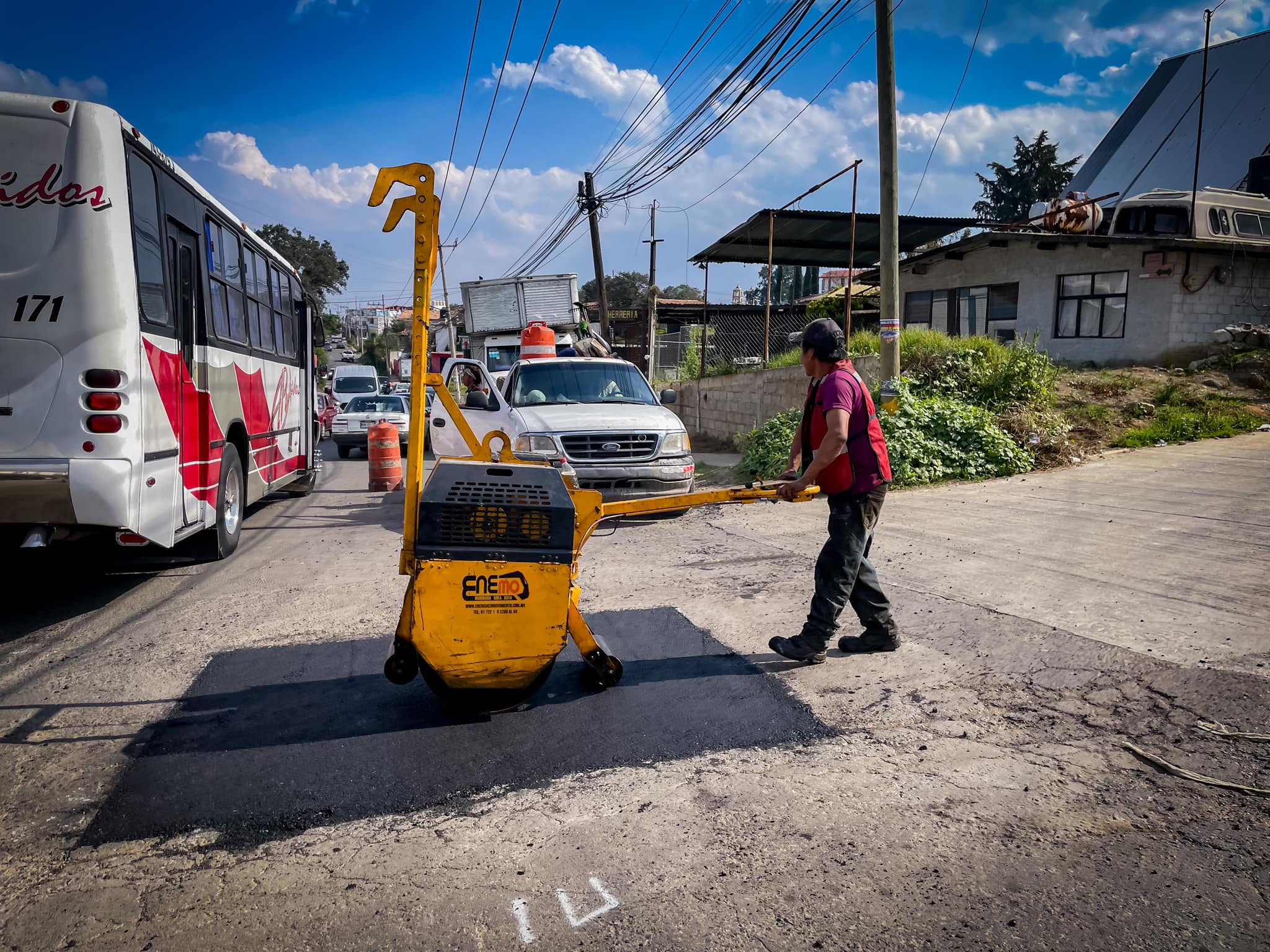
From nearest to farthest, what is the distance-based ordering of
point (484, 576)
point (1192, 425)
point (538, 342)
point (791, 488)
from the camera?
point (484, 576) → point (791, 488) → point (1192, 425) → point (538, 342)

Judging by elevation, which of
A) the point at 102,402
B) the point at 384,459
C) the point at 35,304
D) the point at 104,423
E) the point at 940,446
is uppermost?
the point at 35,304

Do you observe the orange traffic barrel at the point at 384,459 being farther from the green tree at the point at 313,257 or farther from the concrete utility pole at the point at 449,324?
the green tree at the point at 313,257

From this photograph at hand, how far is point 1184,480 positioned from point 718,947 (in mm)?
9758

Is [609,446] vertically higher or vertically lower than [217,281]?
lower

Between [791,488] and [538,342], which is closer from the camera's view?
[791,488]

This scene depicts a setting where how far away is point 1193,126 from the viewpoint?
102 ft

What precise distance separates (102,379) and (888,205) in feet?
31.9

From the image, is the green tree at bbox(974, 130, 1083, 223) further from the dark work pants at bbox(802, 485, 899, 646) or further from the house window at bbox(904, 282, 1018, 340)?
the dark work pants at bbox(802, 485, 899, 646)

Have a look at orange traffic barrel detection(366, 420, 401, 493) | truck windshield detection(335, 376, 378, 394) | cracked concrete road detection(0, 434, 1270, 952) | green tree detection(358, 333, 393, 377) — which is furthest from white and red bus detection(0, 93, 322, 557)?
green tree detection(358, 333, 393, 377)

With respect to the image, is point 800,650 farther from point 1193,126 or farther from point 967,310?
point 1193,126

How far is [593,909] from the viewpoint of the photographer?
255 cm

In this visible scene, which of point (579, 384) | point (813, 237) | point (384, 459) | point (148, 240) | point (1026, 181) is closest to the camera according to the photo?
point (148, 240)

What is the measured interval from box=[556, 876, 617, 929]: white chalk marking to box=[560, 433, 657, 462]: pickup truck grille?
238 inches

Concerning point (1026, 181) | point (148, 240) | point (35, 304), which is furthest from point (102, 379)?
point (1026, 181)
